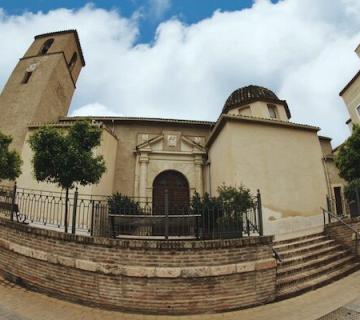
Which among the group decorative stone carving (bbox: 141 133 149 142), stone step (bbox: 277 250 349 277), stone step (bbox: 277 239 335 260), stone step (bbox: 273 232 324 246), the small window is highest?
the small window

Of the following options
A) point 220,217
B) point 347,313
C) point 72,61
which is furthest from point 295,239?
point 72,61

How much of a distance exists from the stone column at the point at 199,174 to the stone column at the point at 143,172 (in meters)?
2.87

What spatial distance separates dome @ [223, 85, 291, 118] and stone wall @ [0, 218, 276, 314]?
11527mm

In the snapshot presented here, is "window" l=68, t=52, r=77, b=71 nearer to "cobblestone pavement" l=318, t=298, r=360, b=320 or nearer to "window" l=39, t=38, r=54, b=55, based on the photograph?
"window" l=39, t=38, r=54, b=55

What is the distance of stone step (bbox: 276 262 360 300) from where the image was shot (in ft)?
17.5

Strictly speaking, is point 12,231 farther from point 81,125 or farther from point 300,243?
point 300,243

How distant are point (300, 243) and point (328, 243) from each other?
1.12 m

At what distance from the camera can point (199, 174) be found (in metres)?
13.9

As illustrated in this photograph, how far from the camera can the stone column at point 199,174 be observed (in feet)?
44.7

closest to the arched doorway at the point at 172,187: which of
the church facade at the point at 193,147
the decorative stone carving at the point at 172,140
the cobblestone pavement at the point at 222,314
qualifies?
the church facade at the point at 193,147

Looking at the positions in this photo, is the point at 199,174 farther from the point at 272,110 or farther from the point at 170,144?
the point at 272,110

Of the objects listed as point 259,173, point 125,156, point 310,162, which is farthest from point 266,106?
point 125,156

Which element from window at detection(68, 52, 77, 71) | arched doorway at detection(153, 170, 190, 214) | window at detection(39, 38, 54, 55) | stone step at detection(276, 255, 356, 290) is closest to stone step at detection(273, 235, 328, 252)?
stone step at detection(276, 255, 356, 290)

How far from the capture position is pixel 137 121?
15.0 metres
